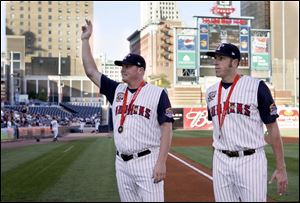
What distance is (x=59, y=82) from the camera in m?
4.93

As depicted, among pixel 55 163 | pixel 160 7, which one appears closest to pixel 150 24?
pixel 160 7

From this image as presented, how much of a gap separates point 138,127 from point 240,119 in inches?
37.4

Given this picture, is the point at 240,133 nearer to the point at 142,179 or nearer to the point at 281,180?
the point at 281,180

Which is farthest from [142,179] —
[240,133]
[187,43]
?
[187,43]

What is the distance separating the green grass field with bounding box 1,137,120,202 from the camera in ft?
48.8

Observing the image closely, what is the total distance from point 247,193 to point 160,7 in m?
1.98

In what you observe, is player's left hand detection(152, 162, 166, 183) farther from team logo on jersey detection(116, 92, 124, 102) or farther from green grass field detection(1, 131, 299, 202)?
green grass field detection(1, 131, 299, 202)

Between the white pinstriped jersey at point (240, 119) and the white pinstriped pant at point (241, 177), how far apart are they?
0.11 meters

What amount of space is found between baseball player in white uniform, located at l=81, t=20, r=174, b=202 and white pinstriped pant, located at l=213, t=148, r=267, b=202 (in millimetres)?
567

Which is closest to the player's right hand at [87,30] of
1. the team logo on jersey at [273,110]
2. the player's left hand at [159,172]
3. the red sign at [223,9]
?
the player's left hand at [159,172]

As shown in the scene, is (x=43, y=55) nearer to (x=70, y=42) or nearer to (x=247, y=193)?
(x=70, y=42)

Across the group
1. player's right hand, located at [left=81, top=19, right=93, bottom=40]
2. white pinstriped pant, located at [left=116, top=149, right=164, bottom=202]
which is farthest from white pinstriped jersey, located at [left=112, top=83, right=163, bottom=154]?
player's right hand, located at [left=81, top=19, right=93, bottom=40]

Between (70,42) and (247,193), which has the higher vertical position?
(70,42)

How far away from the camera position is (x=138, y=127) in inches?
181
